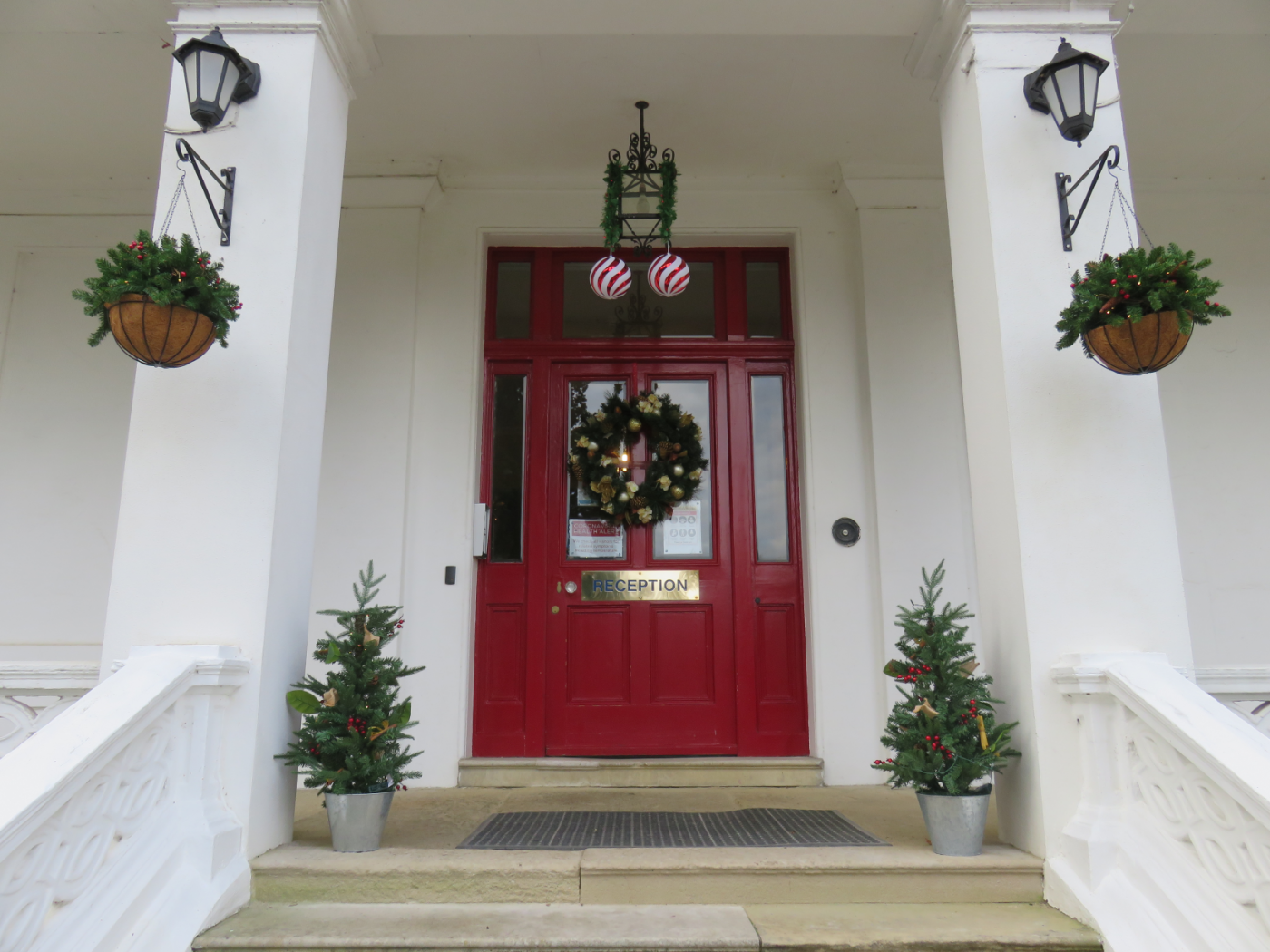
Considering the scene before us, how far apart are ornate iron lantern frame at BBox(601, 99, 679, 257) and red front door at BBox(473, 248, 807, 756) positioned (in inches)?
Result: 17.7

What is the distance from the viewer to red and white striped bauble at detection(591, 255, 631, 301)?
3.93 meters

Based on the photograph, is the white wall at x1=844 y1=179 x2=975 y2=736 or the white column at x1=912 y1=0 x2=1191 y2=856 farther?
the white wall at x1=844 y1=179 x2=975 y2=736

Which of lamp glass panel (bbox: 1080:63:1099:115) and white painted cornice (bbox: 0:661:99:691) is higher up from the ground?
lamp glass panel (bbox: 1080:63:1099:115)

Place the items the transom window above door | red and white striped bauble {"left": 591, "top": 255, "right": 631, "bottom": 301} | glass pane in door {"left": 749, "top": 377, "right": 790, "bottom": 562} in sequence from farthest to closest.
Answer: the transom window above door < glass pane in door {"left": 749, "top": 377, "right": 790, "bottom": 562} < red and white striped bauble {"left": 591, "top": 255, "right": 631, "bottom": 301}

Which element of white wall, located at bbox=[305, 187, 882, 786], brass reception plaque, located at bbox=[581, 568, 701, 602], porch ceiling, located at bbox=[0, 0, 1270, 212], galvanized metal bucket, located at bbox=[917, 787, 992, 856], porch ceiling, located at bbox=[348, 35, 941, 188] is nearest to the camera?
galvanized metal bucket, located at bbox=[917, 787, 992, 856]

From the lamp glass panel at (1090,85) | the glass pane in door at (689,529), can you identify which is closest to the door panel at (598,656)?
the glass pane in door at (689,529)

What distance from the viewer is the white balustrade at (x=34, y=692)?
2.78 metres

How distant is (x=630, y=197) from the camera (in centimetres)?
429

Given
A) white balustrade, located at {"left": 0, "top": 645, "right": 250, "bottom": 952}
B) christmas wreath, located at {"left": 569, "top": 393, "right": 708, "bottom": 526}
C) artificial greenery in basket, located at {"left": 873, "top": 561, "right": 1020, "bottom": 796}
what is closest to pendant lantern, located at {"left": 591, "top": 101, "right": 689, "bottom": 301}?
christmas wreath, located at {"left": 569, "top": 393, "right": 708, "bottom": 526}

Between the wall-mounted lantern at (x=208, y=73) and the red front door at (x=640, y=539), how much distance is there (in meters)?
2.02

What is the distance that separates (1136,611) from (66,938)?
2.90 m

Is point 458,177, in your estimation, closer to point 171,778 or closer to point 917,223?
point 917,223

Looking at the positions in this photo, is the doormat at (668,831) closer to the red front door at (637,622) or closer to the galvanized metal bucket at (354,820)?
the galvanized metal bucket at (354,820)

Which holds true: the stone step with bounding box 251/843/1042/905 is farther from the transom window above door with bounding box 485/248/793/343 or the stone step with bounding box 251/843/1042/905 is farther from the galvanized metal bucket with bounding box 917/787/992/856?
the transom window above door with bounding box 485/248/793/343
